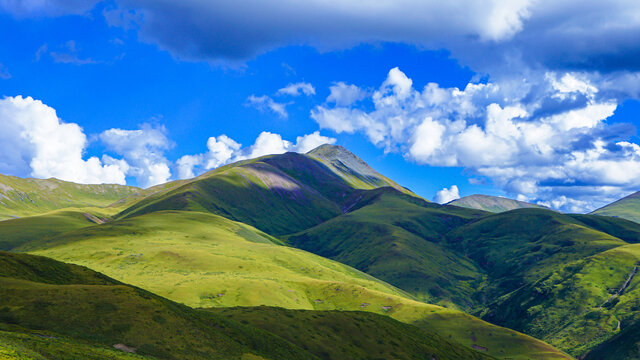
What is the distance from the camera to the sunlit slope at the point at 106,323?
208ft

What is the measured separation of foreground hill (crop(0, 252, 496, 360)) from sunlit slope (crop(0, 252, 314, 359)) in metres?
0.14

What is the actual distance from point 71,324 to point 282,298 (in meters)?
123

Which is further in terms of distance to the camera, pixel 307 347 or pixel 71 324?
pixel 307 347

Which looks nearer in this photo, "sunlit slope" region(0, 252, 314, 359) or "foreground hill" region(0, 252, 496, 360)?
"foreground hill" region(0, 252, 496, 360)

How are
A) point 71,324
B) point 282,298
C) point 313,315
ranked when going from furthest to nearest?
point 282,298 < point 313,315 < point 71,324

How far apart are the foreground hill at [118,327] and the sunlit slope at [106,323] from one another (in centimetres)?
14

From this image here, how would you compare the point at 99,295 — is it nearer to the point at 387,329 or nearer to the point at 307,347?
the point at 307,347

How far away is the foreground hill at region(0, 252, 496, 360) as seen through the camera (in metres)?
59.1

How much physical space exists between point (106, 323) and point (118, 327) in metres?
2.04

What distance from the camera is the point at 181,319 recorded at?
79.9 metres

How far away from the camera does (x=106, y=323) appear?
69000 mm

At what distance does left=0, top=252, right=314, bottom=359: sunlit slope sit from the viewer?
63.5 meters

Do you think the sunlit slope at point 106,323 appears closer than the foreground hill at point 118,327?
No

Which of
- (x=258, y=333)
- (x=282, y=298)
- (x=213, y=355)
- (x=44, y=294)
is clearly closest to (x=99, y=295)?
(x=44, y=294)
